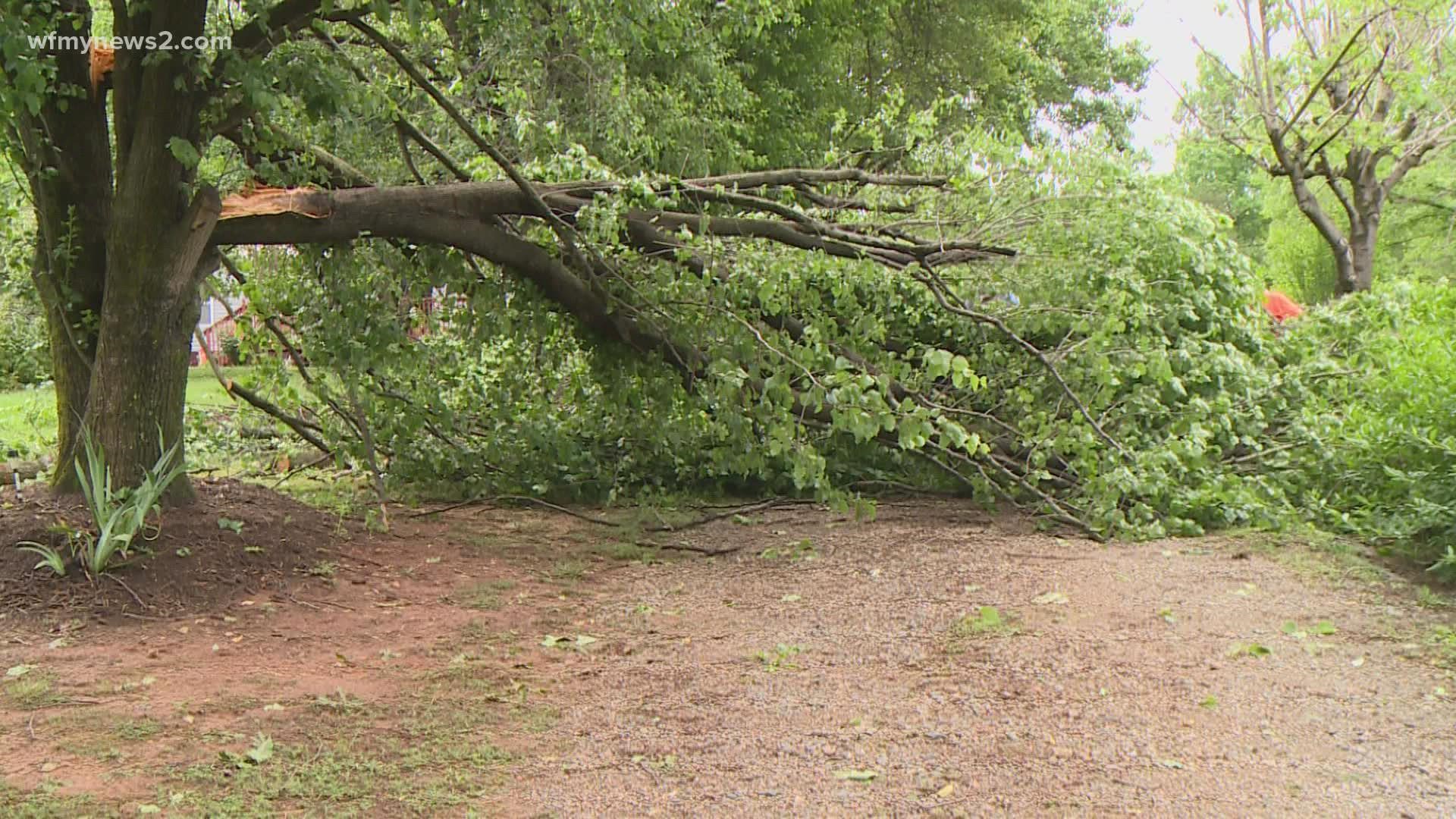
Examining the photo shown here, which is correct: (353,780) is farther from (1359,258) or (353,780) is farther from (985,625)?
(1359,258)

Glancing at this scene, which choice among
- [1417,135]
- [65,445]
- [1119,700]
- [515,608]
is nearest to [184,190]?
[65,445]

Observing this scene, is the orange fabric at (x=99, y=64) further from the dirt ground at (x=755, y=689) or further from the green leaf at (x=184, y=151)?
the dirt ground at (x=755, y=689)

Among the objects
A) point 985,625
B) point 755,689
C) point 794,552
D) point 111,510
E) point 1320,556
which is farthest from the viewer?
point 794,552

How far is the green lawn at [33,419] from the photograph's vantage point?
9102 mm

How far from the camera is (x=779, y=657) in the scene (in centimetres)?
443

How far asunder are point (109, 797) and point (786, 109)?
12.7 metres

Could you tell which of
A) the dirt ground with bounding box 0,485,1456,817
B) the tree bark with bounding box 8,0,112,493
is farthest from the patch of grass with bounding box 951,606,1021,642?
the tree bark with bounding box 8,0,112,493

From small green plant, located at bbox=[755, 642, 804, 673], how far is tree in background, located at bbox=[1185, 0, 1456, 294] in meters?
11.8

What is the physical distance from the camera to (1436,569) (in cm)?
503

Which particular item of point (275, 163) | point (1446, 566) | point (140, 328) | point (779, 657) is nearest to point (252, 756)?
point (779, 657)

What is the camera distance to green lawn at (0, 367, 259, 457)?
A: 910 centimetres

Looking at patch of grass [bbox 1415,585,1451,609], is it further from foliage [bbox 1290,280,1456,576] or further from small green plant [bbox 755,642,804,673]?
small green plant [bbox 755,642,804,673]

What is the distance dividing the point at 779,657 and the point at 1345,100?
13.9 metres

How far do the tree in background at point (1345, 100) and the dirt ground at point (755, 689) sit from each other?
10750 mm
